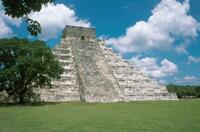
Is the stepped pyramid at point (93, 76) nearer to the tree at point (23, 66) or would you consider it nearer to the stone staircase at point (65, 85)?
the stone staircase at point (65, 85)

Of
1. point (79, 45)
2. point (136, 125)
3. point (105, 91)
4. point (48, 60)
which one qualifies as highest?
point (79, 45)

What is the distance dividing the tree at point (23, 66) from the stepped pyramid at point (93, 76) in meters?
2.57

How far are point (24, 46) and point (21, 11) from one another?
17.2 m

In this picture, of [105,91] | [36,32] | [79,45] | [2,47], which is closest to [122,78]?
[105,91]

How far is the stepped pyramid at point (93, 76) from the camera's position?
1062 inches

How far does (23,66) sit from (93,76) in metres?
8.40

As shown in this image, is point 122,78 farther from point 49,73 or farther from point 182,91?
point 182,91

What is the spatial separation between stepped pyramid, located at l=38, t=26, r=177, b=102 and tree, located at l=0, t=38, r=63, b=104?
2.57m

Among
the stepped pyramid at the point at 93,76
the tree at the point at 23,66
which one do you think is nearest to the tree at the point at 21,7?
the tree at the point at 23,66

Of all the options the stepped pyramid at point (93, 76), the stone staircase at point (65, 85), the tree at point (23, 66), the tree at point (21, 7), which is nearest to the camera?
the tree at point (21, 7)

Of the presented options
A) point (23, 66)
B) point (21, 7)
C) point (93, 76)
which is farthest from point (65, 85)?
point (21, 7)

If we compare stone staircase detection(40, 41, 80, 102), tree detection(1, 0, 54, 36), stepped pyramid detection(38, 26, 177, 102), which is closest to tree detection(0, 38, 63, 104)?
stone staircase detection(40, 41, 80, 102)

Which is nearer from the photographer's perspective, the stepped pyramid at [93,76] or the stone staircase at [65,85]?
the stone staircase at [65,85]

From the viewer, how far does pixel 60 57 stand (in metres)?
31.7
